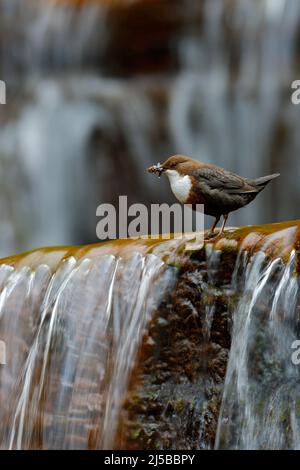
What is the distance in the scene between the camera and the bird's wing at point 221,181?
15.1ft

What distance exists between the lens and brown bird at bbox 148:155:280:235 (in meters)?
4.60

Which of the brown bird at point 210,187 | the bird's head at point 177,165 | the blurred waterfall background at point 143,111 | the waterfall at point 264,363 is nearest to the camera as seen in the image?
the waterfall at point 264,363

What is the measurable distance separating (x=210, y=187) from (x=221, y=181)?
0.07 metres

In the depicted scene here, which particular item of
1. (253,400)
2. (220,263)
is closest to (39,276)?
(220,263)

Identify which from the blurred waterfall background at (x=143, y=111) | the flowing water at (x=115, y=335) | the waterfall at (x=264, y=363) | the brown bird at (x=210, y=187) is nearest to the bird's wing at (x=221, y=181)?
the brown bird at (x=210, y=187)

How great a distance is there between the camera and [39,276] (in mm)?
5254

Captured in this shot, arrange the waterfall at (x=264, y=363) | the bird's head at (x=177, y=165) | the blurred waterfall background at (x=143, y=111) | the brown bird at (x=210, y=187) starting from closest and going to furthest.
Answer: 1. the waterfall at (x=264, y=363)
2. the brown bird at (x=210, y=187)
3. the bird's head at (x=177, y=165)
4. the blurred waterfall background at (x=143, y=111)

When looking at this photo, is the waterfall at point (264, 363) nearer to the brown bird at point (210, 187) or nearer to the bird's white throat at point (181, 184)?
the brown bird at point (210, 187)

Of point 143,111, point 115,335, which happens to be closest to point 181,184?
point 115,335

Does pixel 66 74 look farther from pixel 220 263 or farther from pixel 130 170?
pixel 220 263

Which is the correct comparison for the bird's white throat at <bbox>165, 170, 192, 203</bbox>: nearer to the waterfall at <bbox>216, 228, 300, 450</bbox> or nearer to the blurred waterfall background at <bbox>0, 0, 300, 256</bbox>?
the waterfall at <bbox>216, 228, 300, 450</bbox>

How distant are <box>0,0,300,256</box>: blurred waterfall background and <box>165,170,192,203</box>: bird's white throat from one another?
3687 mm

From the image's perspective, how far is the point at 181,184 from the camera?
468 cm

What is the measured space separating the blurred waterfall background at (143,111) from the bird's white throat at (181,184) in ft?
12.1
